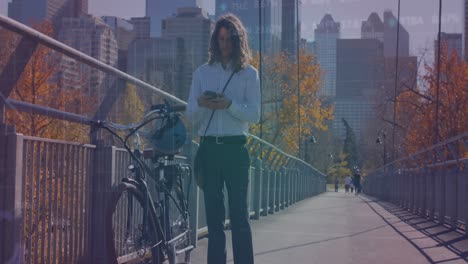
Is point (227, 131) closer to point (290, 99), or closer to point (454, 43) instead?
point (290, 99)

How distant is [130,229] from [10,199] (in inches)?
28.5

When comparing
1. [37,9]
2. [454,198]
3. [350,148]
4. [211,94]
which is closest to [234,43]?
[211,94]

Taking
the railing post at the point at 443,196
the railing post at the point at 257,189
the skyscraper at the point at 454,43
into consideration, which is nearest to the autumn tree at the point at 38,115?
the railing post at the point at 257,189

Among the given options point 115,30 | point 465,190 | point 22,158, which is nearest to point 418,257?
point 465,190

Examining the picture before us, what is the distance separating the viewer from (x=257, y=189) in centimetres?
A: 1171

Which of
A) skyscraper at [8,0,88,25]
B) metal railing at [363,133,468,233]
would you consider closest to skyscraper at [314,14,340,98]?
metal railing at [363,133,468,233]

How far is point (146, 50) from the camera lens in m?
17.7

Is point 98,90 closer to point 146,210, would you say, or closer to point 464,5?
point 146,210

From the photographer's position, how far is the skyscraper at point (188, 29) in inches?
650

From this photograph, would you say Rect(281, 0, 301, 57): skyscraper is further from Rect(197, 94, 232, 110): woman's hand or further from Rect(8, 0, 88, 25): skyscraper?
Rect(197, 94, 232, 110): woman's hand

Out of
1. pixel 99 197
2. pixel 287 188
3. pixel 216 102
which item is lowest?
pixel 287 188

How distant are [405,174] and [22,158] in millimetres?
14932

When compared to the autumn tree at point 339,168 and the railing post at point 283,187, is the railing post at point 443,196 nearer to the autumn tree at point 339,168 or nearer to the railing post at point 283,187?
the railing post at point 283,187

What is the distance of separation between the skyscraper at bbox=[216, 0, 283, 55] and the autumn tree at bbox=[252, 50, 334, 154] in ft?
4.48
